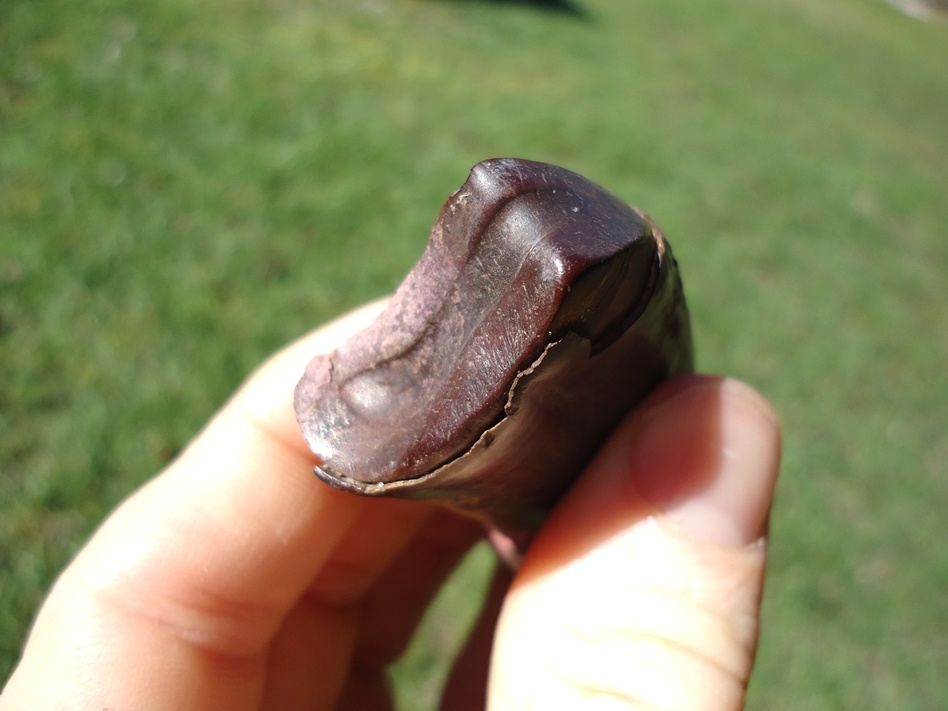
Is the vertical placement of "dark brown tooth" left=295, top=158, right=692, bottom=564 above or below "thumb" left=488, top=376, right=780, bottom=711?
above

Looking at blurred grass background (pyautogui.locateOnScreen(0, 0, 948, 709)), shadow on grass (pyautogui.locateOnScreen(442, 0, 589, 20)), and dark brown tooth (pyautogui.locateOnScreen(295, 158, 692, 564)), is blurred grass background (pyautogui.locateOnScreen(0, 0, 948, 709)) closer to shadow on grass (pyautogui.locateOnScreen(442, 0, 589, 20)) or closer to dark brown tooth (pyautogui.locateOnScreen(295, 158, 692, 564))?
shadow on grass (pyautogui.locateOnScreen(442, 0, 589, 20))

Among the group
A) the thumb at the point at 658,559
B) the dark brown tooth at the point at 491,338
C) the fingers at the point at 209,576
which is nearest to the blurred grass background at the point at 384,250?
the fingers at the point at 209,576

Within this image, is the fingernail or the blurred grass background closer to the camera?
the fingernail

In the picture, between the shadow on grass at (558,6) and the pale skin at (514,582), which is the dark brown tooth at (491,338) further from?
the shadow on grass at (558,6)

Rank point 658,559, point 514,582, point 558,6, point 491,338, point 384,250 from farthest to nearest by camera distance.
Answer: point 558,6
point 384,250
point 514,582
point 658,559
point 491,338

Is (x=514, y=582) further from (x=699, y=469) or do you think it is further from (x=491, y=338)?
(x=491, y=338)

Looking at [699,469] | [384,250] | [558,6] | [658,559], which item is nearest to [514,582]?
[658,559]

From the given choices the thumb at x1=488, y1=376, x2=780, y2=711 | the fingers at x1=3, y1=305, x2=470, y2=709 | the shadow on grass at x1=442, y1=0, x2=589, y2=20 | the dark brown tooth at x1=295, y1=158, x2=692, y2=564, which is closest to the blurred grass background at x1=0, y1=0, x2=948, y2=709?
the fingers at x1=3, y1=305, x2=470, y2=709

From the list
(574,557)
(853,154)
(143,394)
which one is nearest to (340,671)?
(574,557)

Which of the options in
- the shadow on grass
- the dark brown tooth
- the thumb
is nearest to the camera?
the dark brown tooth
